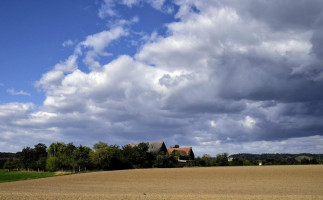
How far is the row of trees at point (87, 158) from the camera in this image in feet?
251

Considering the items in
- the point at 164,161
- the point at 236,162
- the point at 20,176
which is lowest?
the point at 236,162

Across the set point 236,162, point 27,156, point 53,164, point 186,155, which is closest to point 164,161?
point 236,162

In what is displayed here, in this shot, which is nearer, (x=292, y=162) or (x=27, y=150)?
(x=27, y=150)

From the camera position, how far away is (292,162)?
353 feet

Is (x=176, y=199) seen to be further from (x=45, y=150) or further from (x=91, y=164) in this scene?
(x=45, y=150)

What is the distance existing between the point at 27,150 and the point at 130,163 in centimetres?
3247

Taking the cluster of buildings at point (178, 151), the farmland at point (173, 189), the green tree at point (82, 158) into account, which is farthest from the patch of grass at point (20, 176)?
the cluster of buildings at point (178, 151)

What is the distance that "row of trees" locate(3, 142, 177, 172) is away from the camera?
76.6m

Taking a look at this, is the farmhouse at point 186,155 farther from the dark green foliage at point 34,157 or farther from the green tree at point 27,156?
the green tree at point 27,156

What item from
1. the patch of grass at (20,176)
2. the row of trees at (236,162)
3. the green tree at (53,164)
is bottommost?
the row of trees at (236,162)

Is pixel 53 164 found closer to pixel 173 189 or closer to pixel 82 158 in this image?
pixel 82 158

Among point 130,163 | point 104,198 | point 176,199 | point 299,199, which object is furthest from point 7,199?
point 130,163

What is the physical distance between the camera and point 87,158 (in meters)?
78.0

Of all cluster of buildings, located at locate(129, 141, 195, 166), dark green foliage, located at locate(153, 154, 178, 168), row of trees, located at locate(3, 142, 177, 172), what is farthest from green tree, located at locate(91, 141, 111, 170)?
cluster of buildings, located at locate(129, 141, 195, 166)
